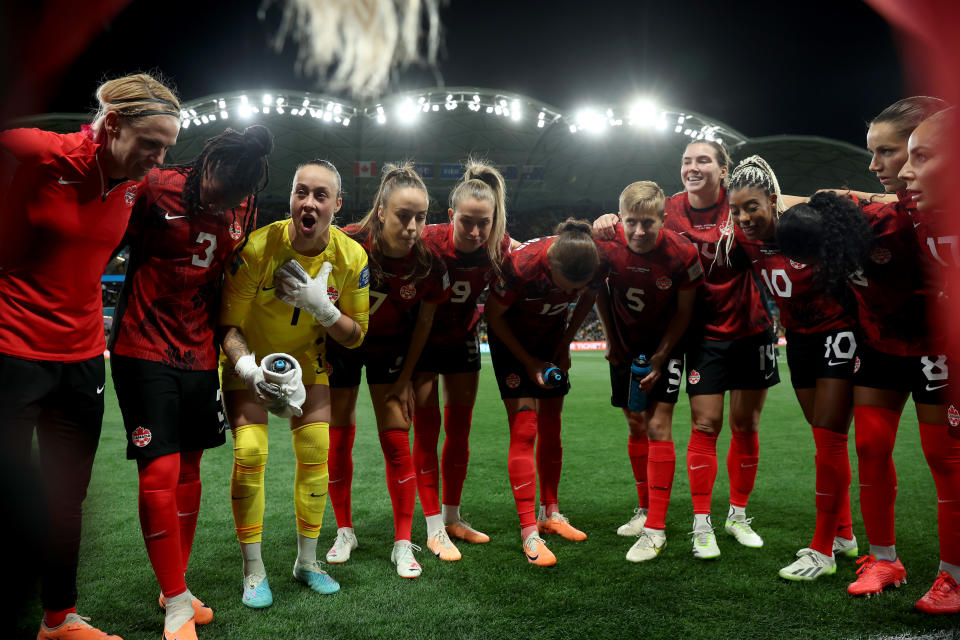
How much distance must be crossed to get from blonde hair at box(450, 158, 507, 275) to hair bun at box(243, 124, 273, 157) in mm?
1162

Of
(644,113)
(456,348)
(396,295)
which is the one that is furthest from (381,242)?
(644,113)

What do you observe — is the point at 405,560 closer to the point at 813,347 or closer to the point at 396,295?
the point at 396,295

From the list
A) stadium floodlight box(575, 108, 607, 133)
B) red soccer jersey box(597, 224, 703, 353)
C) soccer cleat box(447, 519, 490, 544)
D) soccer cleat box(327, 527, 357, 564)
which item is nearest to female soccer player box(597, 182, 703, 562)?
red soccer jersey box(597, 224, 703, 353)

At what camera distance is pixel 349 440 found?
12.8 ft

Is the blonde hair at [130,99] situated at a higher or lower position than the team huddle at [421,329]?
higher

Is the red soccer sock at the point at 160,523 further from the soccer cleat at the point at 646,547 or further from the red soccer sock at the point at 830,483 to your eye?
the red soccer sock at the point at 830,483

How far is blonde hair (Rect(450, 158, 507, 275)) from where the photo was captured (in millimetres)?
3668

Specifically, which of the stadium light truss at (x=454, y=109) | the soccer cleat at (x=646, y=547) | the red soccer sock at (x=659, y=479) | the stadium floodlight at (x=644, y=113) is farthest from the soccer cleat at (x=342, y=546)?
the stadium floodlight at (x=644, y=113)

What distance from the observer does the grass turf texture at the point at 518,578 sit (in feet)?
8.93

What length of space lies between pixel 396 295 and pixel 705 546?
7.44 ft

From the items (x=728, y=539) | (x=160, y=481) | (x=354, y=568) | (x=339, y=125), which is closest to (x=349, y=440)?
(x=354, y=568)

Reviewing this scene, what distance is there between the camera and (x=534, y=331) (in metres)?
4.07

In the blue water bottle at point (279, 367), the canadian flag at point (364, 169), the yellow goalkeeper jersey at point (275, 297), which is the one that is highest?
the canadian flag at point (364, 169)

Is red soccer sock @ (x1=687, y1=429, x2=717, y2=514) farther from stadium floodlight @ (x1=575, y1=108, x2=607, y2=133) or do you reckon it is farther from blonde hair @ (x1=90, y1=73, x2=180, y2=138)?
stadium floodlight @ (x1=575, y1=108, x2=607, y2=133)
